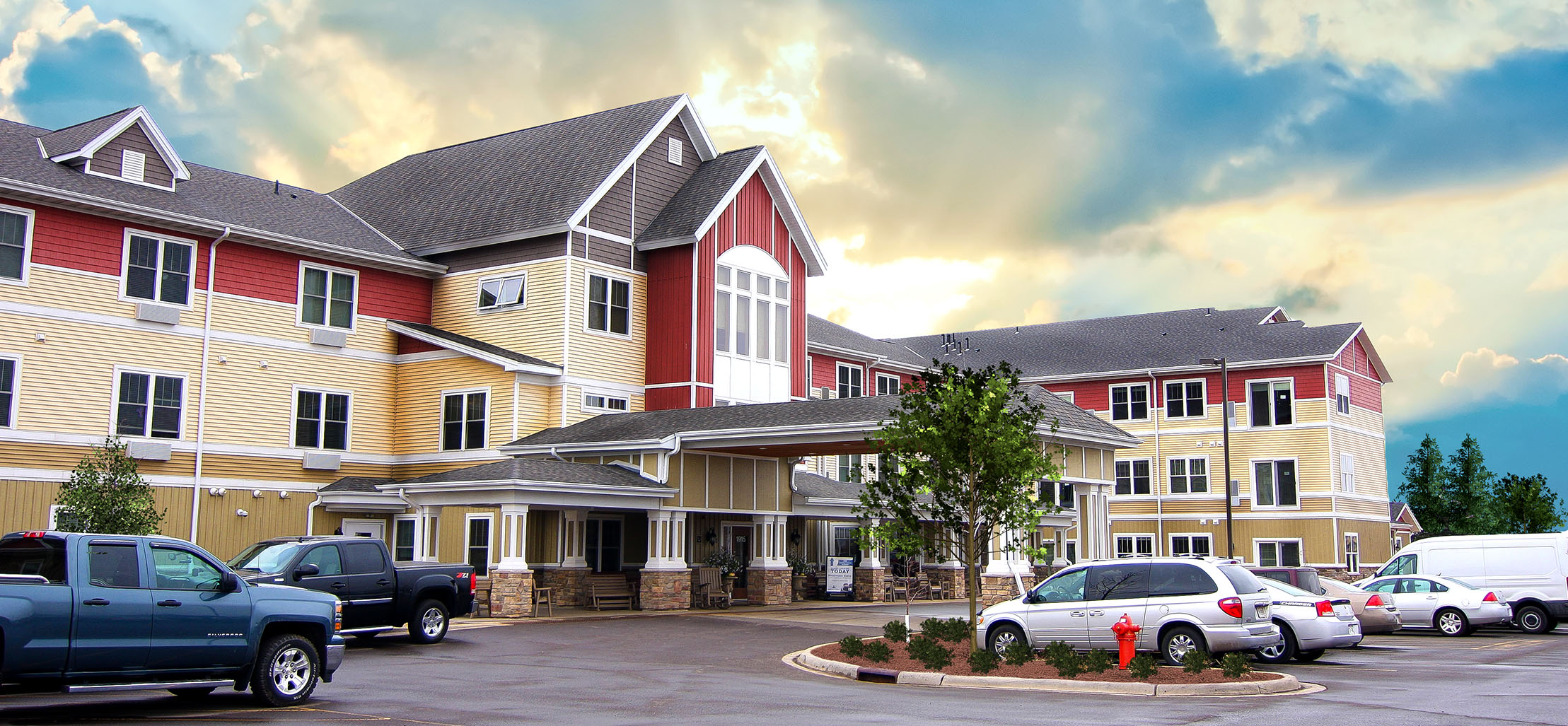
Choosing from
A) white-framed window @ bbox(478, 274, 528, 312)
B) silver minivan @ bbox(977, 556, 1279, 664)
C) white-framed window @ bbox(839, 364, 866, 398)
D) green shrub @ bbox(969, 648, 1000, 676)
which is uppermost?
white-framed window @ bbox(478, 274, 528, 312)

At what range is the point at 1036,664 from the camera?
17.8 m

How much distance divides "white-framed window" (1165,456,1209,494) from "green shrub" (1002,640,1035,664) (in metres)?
37.6

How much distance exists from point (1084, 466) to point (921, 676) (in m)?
17.9

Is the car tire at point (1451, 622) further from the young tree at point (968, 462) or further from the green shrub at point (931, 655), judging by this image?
the green shrub at point (931, 655)

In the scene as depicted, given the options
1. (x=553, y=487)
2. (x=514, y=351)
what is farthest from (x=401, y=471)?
(x=553, y=487)

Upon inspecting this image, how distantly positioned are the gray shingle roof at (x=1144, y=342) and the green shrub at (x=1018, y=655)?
1344 inches

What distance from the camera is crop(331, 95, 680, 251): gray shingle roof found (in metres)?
36.3

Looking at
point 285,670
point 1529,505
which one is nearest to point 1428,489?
point 1529,505

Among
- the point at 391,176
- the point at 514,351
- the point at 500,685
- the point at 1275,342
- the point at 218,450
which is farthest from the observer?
the point at 1275,342

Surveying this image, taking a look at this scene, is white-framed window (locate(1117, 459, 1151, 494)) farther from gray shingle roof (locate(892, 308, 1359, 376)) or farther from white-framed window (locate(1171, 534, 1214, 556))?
gray shingle roof (locate(892, 308, 1359, 376))

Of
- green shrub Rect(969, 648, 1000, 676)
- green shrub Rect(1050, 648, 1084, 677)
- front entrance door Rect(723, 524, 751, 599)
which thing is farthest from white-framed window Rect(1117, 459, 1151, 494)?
green shrub Rect(1050, 648, 1084, 677)

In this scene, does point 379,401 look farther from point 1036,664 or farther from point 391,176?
point 1036,664

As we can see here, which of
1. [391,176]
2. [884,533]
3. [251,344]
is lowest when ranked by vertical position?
[884,533]

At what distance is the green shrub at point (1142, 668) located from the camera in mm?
16297
